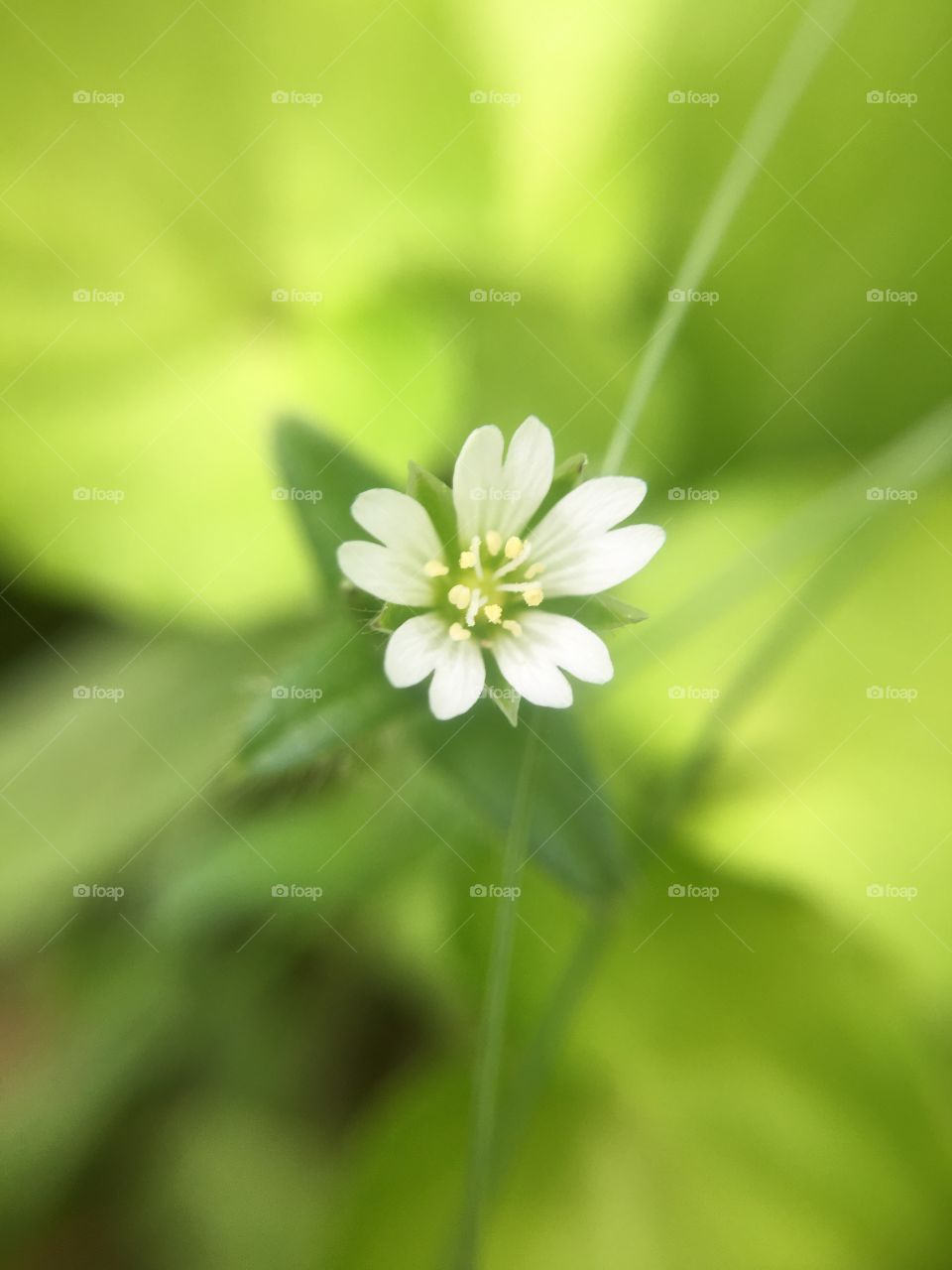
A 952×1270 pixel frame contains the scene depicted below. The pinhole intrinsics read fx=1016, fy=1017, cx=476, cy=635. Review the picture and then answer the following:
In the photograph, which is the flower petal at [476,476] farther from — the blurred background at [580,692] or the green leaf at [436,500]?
the blurred background at [580,692]

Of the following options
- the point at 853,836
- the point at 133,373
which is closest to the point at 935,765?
the point at 853,836

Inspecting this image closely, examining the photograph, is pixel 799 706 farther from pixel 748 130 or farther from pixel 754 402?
pixel 748 130

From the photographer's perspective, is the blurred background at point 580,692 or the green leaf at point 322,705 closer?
the green leaf at point 322,705

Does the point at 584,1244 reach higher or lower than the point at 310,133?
lower

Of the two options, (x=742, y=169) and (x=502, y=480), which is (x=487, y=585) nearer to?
(x=502, y=480)

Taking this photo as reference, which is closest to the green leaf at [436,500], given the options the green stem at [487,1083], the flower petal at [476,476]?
the flower petal at [476,476]

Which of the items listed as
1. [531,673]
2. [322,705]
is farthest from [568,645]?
[322,705]
